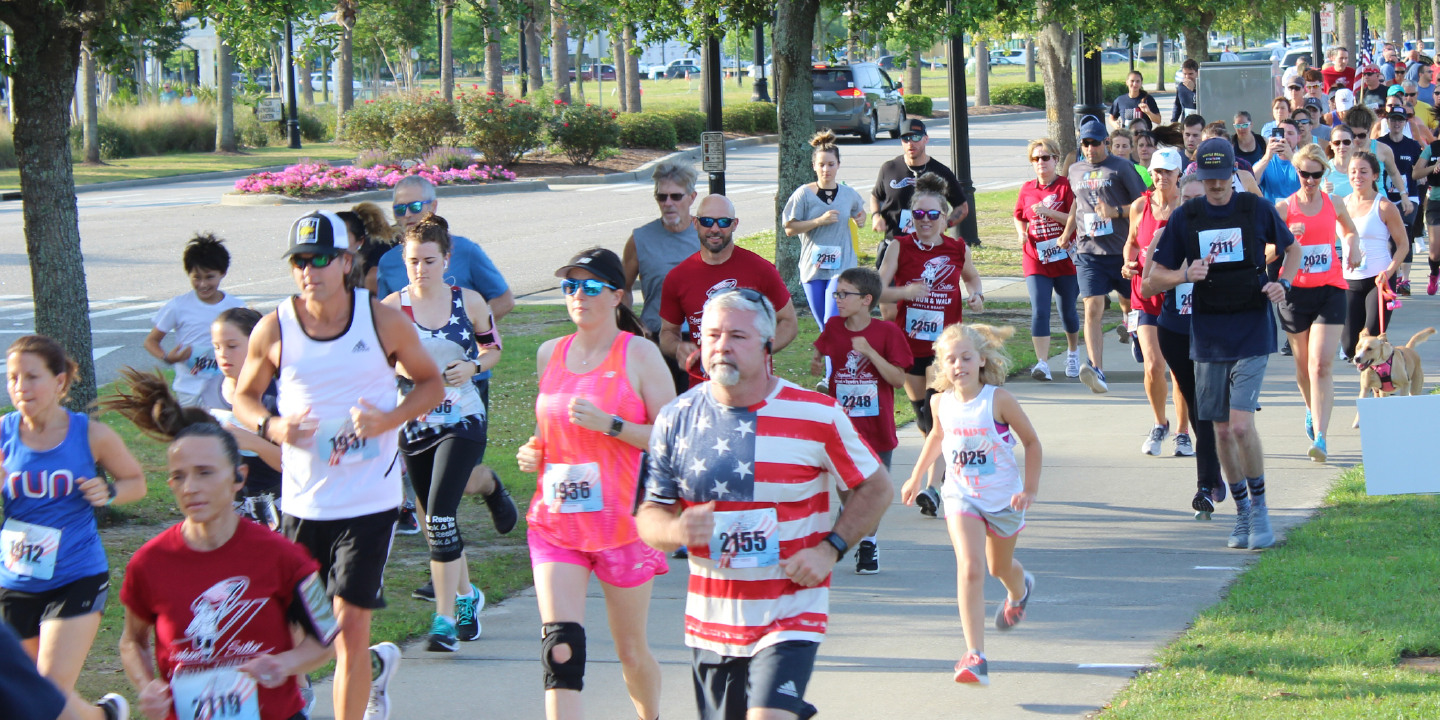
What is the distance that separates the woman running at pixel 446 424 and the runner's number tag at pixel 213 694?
201 centimetres

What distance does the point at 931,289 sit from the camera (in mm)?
8453

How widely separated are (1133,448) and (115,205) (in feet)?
76.7

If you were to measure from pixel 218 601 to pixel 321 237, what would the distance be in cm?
135

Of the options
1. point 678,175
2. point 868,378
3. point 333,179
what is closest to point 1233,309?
point 868,378

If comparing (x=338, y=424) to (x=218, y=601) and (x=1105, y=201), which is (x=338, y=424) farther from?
(x=1105, y=201)

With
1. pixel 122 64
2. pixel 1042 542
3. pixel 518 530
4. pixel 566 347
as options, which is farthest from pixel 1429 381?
pixel 122 64

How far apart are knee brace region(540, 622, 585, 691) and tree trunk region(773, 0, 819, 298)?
10.4 metres

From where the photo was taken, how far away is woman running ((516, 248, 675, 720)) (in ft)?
15.8

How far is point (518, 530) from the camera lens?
26.6 ft

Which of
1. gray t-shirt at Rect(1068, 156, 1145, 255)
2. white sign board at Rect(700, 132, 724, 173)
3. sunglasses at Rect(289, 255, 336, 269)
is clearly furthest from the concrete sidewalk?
white sign board at Rect(700, 132, 724, 173)

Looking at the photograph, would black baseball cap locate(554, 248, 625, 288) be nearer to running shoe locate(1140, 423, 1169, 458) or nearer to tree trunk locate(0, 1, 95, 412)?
tree trunk locate(0, 1, 95, 412)

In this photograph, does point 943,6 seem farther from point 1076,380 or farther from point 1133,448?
point 1133,448

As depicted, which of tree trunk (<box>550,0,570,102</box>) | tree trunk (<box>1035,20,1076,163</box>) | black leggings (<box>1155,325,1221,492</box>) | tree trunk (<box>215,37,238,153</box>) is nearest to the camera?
black leggings (<box>1155,325,1221,492</box>)

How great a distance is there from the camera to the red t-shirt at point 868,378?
717 cm
